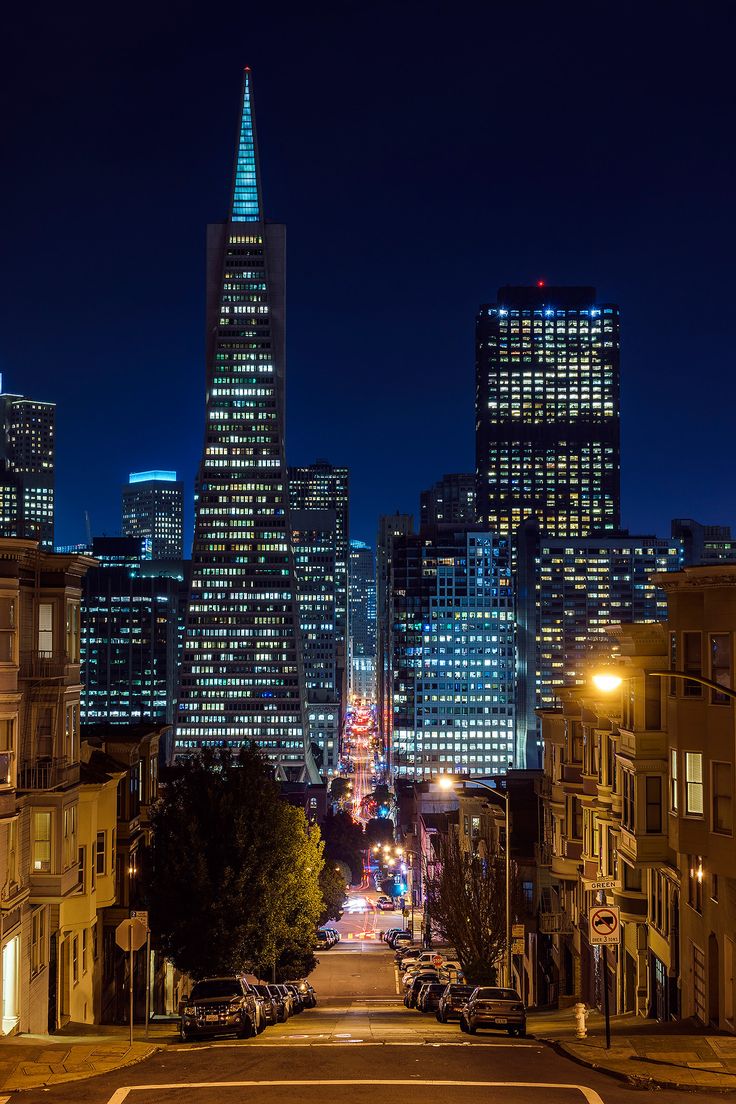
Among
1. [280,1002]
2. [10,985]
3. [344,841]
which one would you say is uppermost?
[10,985]

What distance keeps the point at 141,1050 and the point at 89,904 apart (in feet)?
54.3

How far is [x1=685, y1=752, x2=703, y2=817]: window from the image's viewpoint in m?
32.8

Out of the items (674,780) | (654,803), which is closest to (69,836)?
(654,803)

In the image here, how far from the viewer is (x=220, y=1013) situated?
105 feet

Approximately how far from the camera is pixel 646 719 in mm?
40000

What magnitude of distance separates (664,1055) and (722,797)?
724 cm

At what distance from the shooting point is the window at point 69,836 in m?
38.7

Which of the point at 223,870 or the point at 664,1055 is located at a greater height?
the point at 223,870

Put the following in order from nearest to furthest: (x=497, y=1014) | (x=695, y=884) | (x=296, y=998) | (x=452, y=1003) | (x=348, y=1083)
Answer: (x=348, y=1083)
(x=497, y=1014)
(x=695, y=884)
(x=452, y=1003)
(x=296, y=998)

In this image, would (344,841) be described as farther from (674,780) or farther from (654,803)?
(674,780)

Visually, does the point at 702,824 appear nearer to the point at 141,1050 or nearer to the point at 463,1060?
the point at 463,1060

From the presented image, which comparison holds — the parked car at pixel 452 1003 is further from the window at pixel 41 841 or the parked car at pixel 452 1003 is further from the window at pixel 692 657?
the window at pixel 692 657

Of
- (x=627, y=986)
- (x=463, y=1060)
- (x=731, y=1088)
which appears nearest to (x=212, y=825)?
(x=627, y=986)

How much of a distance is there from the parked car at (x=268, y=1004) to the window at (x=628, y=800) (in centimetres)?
1217
